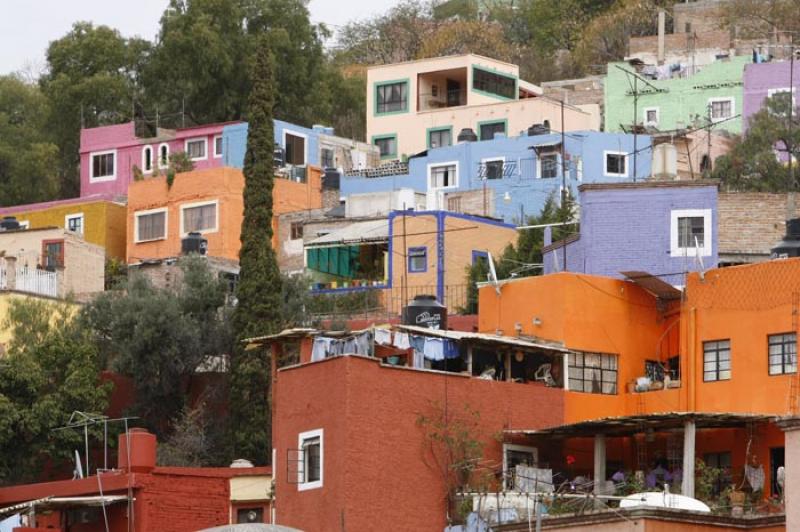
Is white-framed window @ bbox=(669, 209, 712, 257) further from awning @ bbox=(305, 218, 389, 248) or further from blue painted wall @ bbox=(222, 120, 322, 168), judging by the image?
blue painted wall @ bbox=(222, 120, 322, 168)

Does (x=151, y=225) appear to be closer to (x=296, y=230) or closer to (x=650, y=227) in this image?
(x=296, y=230)

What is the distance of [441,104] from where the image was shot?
248 ft

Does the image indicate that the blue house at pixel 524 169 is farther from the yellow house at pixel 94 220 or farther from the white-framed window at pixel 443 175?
the yellow house at pixel 94 220

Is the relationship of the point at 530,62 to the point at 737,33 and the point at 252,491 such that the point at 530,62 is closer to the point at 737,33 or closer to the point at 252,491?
the point at 737,33

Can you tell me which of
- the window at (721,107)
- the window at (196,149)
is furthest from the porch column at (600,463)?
the window at (721,107)

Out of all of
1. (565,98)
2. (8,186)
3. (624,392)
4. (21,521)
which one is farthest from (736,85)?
(21,521)

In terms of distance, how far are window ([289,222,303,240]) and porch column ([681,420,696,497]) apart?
29287 millimetres

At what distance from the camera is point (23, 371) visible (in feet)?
157

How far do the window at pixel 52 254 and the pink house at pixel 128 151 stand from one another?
31.3ft

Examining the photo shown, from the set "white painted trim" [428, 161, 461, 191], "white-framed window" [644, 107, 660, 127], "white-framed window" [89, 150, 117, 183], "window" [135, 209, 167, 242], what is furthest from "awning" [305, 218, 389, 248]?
"white-framed window" [644, 107, 660, 127]

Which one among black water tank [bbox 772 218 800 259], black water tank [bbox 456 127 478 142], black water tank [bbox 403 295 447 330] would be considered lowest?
black water tank [bbox 403 295 447 330]

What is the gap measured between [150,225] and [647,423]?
31.9 m

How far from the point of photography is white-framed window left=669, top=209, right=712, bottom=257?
46.1m

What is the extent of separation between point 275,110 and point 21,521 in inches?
1420
